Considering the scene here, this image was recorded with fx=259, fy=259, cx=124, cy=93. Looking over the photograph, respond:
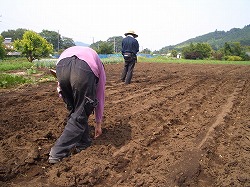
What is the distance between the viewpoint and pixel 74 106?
352 cm

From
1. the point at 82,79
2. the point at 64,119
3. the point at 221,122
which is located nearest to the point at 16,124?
the point at 64,119

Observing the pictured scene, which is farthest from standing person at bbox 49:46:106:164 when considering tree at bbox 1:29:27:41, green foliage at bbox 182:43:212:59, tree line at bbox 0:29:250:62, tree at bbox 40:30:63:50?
tree at bbox 1:29:27:41

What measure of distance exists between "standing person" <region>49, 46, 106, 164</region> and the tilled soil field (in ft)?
0.59

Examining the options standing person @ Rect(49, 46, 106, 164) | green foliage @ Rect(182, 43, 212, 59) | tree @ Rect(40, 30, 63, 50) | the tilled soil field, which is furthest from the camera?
tree @ Rect(40, 30, 63, 50)

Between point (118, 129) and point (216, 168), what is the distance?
1.73 m

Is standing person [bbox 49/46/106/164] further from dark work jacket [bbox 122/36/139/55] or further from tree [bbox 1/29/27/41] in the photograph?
tree [bbox 1/29/27/41]

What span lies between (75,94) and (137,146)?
44.4 inches

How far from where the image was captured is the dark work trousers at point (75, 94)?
3.14m

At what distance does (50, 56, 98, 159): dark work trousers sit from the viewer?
3137 mm

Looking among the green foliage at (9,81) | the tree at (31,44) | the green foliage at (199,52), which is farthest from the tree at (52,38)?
the green foliage at (9,81)

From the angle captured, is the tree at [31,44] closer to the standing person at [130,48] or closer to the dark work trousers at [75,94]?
the standing person at [130,48]

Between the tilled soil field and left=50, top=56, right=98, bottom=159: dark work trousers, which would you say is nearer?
the tilled soil field

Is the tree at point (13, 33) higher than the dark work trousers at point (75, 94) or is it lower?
higher

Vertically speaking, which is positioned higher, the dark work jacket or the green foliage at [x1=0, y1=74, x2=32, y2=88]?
the dark work jacket
